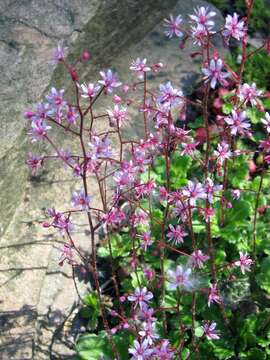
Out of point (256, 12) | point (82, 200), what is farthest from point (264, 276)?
point (256, 12)

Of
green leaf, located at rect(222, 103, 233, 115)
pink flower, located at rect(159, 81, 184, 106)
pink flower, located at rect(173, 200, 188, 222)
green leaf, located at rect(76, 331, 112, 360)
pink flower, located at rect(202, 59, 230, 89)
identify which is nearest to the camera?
pink flower, located at rect(202, 59, 230, 89)

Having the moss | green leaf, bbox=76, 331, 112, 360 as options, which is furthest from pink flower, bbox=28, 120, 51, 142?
the moss

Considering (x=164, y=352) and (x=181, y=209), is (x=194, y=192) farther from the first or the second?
(x=164, y=352)

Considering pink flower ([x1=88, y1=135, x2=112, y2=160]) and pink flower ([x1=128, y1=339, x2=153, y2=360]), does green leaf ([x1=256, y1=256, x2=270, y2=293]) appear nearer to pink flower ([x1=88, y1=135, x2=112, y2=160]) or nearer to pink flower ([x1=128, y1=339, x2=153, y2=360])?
pink flower ([x1=128, y1=339, x2=153, y2=360])

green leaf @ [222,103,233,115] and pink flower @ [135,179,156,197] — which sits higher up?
green leaf @ [222,103,233,115]

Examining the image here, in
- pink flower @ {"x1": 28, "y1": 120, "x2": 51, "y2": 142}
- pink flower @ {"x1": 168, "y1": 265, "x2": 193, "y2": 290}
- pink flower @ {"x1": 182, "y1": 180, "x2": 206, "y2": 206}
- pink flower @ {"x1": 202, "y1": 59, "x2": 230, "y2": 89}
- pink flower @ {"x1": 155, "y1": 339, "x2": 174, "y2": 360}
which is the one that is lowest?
pink flower @ {"x1": 155, "y1": 339, "x2": 174, "y2": 360}

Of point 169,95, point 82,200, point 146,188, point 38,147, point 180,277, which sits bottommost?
point 180,277

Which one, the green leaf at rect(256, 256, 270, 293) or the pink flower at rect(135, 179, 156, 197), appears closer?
the pink flower at rect(135, 179, 156, 197)

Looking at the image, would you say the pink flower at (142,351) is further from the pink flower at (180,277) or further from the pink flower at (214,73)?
the pink flower at (214,73)

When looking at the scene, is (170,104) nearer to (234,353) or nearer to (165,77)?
(234,353)
